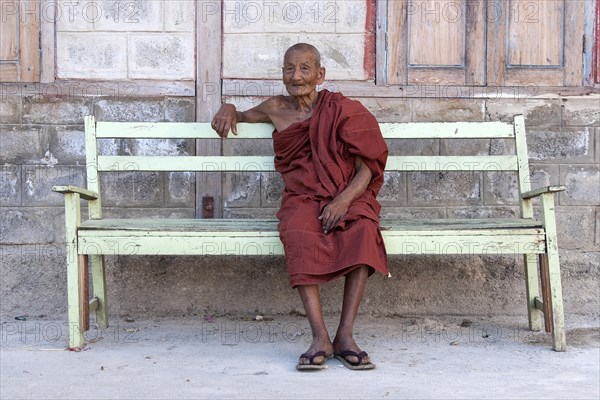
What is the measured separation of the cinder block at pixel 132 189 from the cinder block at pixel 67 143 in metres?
0.22

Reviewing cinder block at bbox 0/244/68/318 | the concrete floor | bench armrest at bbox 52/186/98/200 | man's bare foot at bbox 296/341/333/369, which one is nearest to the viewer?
the concrete floor

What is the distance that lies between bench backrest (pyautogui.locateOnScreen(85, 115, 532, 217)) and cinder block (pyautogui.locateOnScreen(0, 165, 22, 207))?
2.27 feet

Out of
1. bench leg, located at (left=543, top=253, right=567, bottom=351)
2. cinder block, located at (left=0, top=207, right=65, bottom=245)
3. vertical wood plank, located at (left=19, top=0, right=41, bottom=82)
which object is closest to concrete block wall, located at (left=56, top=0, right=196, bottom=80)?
vertical wood plank, located at (left=19, top=0, right=41, bottom=82)

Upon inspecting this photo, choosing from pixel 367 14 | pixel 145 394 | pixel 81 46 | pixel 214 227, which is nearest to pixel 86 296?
pixel 214 227

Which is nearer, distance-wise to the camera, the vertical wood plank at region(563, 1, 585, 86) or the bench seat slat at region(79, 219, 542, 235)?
the bench seat slat at region(79, 219, 542, 235)

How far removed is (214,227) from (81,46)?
5.59 ft

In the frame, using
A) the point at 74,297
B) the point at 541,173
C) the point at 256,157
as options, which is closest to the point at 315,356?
the point at 74,297

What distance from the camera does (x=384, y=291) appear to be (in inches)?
200

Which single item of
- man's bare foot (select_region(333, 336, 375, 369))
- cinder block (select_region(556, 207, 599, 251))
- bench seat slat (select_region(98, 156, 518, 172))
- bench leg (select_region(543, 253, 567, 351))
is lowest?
man's bare foot (select_region(333, 336, 375, 369))

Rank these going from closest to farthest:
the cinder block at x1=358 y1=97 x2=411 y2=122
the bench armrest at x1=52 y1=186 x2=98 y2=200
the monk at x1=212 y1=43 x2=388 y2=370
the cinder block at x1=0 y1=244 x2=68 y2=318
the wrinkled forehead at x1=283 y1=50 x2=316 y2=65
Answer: the monk at x1=212 y1=43 x2=388 y2=370 < the bench armrest at x1=52 y1=186 x2=98 y2=200 < the wrinkled forehead at x1=283 y1=50 x2=316 y2=65 < the cinder block at x1=0 y1=244 x2=68 y2=318 < the cinder block at x1=358 y1=97 x2=411 y2=122

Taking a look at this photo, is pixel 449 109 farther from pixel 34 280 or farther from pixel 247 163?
pixel 34 280

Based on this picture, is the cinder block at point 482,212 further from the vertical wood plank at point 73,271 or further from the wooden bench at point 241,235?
the vertical wood plank at point 73,271

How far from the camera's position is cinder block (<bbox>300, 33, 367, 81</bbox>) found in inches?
201

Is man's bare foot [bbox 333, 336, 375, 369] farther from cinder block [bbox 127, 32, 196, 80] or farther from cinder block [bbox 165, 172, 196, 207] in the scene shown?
cinder block [bbox 127, 32, 196, 80]
